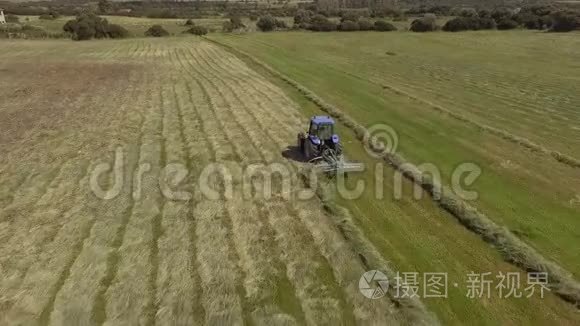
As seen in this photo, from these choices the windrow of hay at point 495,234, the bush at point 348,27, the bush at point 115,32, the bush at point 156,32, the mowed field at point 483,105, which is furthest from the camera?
the bush at point 348,27

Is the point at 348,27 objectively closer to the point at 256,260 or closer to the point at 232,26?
the point at 232,26

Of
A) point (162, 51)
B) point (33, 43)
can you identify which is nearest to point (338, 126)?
point (162, 51)

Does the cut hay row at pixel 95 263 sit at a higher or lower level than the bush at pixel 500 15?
lower

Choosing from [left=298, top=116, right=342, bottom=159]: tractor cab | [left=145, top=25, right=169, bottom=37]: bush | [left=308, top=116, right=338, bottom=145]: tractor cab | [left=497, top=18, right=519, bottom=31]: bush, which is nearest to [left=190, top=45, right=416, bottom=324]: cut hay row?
[left=298, top=116, right=342, bottom=159]: tractor cab

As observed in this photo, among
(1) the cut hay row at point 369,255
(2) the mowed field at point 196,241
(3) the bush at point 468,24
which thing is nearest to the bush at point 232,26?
(3) the bush at point 468,24

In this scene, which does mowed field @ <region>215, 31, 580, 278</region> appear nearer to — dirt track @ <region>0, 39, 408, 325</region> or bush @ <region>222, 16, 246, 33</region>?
dirt track @ <region>0, 39, 408, 325</region>

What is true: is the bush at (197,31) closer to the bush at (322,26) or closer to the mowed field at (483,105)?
the mowed field at (483,105)
